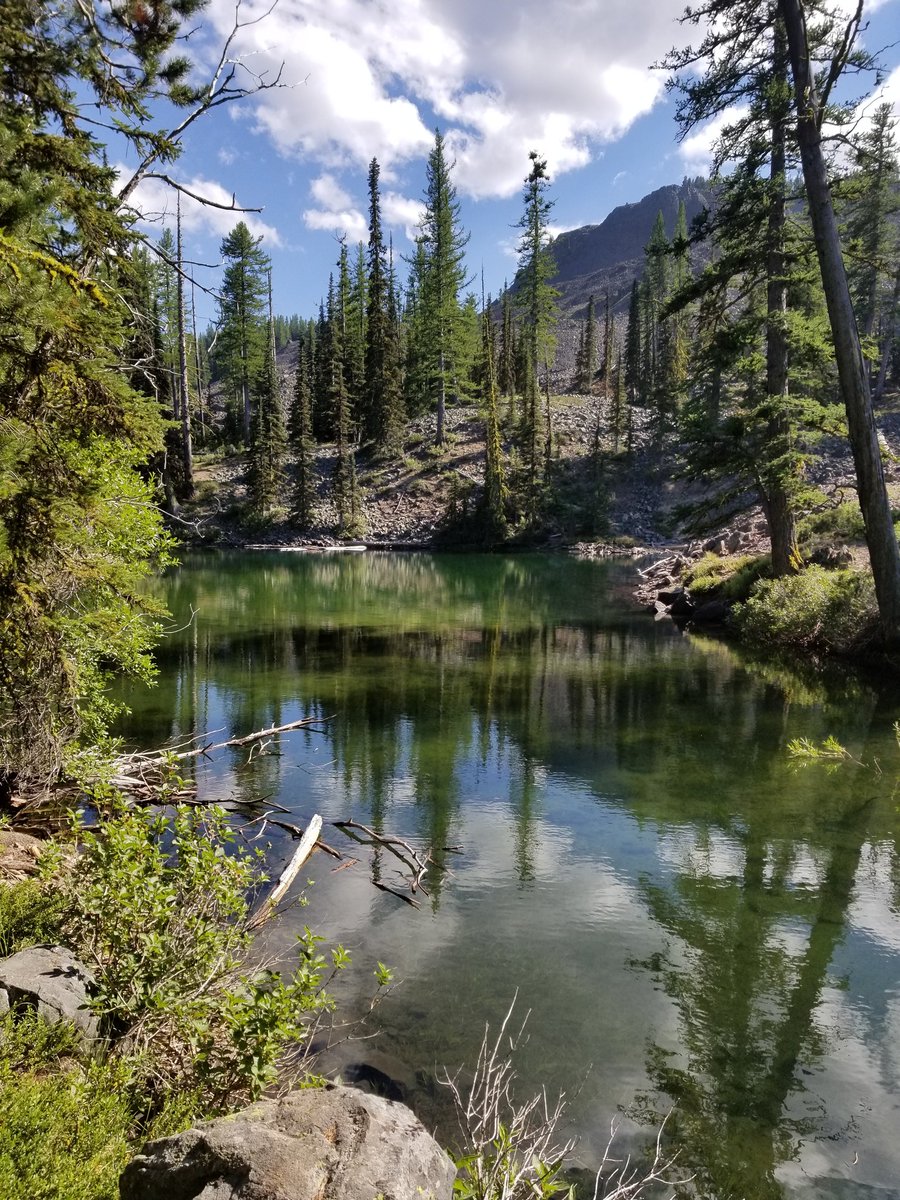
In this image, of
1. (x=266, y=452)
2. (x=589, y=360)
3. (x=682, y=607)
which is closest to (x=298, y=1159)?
(x=682, y=607)

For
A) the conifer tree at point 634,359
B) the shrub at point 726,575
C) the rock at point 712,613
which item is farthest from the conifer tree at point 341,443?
the rock at point 712,613

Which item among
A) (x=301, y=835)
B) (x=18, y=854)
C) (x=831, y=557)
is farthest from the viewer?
(x=831, y=557)

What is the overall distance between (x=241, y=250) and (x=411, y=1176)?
65140 mm

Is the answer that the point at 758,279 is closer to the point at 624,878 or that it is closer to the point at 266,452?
the point at 624,878

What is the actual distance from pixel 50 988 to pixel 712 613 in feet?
69.1

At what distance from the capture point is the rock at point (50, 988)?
11.8ft

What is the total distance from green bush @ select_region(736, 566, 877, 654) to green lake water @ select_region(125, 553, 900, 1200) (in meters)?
1.79

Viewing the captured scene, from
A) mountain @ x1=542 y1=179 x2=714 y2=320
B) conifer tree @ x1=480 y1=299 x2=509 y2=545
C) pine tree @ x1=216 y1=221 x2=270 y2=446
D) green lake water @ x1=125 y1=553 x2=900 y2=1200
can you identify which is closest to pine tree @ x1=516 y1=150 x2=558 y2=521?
conifer tree @ x1=480 y1=299 x2=509 y2=545

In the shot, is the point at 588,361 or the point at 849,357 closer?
the point at 849,357

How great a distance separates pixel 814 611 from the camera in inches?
665

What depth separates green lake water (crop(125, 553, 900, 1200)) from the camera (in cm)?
443

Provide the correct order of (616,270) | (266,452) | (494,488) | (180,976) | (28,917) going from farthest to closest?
(616,270)
(266,452)
(494,488)
(28,917)
(180,976)

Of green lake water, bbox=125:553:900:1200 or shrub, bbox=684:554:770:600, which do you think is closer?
green lake water, bbox=125:553:900:1200

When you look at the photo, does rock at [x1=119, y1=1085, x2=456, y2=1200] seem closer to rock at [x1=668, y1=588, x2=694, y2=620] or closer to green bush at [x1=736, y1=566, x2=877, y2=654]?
green bush at [x1=736, y1=566, x2=877, y2=654]
